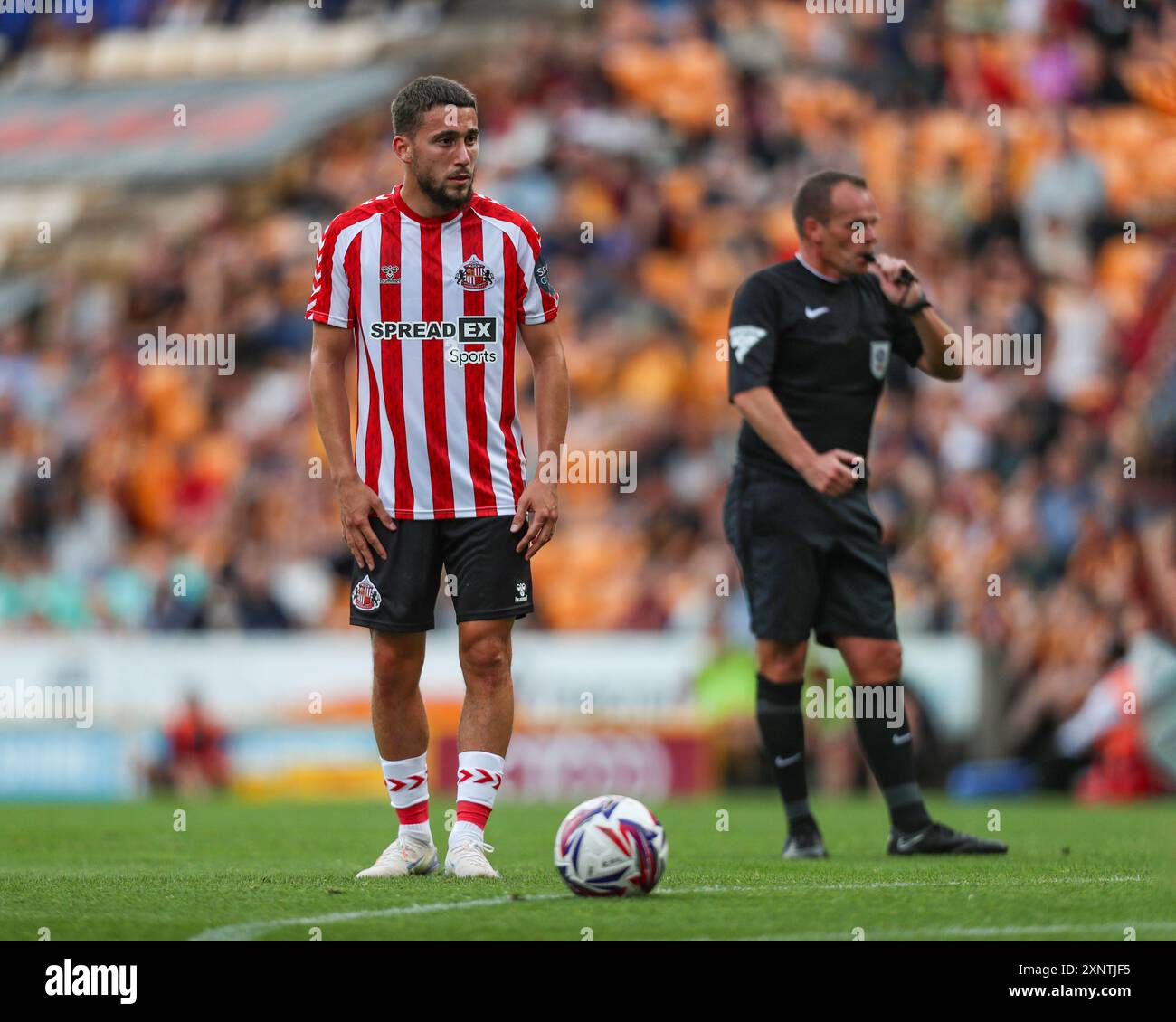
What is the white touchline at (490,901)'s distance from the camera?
478 cm

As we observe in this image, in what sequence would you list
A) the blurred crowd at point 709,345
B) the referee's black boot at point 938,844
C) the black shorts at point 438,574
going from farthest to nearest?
the blurred crowd at point 709,345 < the referee's black boot at point 938,844 < the black shorts at point 438,574

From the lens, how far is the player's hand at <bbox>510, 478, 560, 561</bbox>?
20.8 ft

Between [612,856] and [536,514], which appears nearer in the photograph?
[612,856]

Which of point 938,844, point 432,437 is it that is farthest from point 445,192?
point 938,844

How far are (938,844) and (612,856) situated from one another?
2.08 meters

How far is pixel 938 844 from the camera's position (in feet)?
24.0

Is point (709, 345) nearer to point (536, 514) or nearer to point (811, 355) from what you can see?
point (811, 355)

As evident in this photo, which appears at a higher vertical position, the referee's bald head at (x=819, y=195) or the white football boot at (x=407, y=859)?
the referee's bald head at (x=819, y=195)

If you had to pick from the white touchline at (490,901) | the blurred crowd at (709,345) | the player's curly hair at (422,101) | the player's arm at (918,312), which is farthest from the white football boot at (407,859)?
the blurred crowd at (709,345)

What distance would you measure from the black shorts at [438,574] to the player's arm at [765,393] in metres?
1.27

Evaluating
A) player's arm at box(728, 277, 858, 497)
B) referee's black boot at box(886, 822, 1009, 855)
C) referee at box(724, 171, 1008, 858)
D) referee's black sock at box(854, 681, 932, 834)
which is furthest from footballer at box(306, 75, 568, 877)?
referee's black boot at box(886, 822, 1009, 855)

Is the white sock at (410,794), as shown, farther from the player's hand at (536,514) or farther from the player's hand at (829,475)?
the player's hand at (829,475)

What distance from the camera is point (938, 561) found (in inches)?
556

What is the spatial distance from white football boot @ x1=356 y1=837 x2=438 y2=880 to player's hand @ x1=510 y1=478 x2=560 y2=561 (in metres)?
0.97
